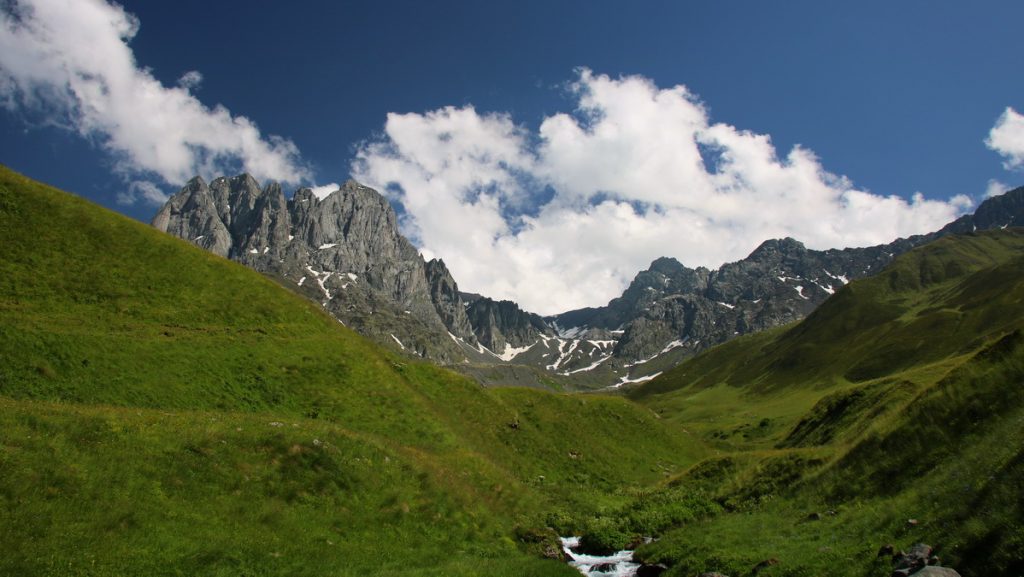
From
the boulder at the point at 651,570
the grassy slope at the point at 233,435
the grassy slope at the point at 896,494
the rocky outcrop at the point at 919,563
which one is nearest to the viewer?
the rocky outcrop at the point at 919,563

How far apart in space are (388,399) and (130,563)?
3146 centimetres

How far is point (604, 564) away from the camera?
30.8m

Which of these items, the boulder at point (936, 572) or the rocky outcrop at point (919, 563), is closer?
the boulder at point (936, 572)

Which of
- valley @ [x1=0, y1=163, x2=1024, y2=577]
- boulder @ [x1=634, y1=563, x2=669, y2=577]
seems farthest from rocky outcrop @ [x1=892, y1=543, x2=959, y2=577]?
boulder @ [x1=634, y1=563, x2=669, y2=577]

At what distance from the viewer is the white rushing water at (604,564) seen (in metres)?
29.5

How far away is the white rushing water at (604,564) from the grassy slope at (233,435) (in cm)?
278

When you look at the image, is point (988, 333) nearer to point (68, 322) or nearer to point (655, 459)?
point (655, 459)

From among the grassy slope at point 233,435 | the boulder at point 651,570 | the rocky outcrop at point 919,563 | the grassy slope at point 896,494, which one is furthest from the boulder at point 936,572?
the grassy slope at point 233,435

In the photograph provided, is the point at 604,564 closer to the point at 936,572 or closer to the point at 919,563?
the point at 919,563

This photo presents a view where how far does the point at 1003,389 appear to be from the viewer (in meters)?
27.7

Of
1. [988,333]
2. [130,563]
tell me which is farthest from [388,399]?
[988,333]

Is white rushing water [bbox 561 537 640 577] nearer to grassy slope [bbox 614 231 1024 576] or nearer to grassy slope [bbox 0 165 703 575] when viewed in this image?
grassy slope [bbox 614 231 1024 576]

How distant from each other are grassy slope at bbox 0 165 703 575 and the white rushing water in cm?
278

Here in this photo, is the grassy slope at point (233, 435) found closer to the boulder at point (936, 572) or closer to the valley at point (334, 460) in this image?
the valley at point (334, 460)
